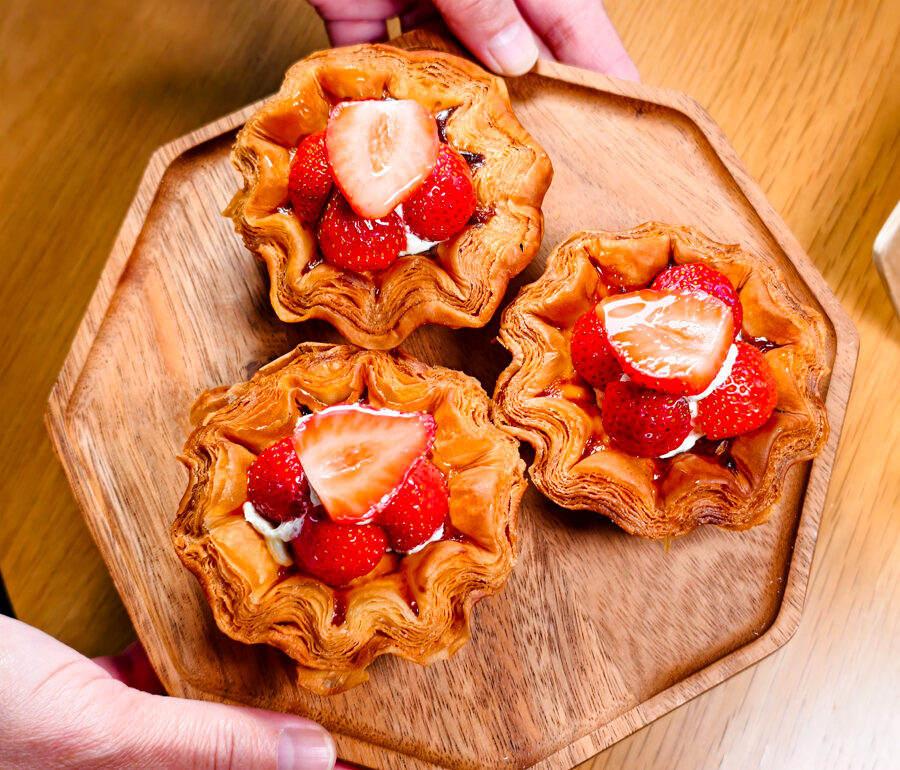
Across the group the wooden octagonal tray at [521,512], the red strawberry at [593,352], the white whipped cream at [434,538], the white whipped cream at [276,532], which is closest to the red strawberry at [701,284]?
the red strawberry at [593,352]

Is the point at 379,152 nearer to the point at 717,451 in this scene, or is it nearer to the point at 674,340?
the point at 674,340

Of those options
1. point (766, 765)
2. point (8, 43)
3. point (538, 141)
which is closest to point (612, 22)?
point (538, 141)

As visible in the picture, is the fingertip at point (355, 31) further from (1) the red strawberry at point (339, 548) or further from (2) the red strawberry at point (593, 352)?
(1) the red strawberry at point (339, 548)

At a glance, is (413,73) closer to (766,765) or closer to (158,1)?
(158,1)

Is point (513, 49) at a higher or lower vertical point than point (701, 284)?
higher

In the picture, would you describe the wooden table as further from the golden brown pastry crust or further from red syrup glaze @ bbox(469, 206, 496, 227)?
red syrup glaze @ bbox(469, 206, 496, 227)

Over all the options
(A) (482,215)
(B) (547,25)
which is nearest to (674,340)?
(A) (482,215)
